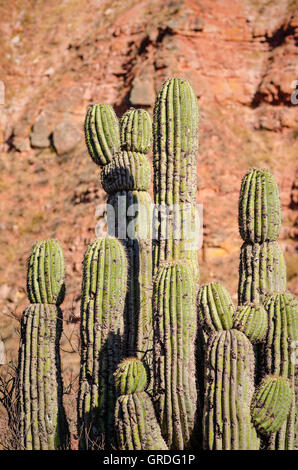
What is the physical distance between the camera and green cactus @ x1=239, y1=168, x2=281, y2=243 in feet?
19.9

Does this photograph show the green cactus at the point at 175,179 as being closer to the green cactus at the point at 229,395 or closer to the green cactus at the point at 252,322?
the green cactus at the point at 252,322

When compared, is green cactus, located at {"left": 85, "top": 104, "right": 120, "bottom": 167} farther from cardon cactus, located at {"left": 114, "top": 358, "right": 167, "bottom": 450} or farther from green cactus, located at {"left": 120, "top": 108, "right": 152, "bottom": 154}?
cardon cactus, located at {"left": 114, "top": 358, "right": 167, "bottom": 450}

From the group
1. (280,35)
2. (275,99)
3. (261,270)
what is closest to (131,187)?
(261,270)

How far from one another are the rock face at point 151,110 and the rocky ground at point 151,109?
0.03m

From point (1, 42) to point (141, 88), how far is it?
6.86m

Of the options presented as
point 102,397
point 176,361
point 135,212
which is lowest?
point 102,397

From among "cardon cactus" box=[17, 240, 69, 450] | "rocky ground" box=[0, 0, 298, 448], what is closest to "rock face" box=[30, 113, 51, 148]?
"rocky ground" box=[0, 0, 298, 448]

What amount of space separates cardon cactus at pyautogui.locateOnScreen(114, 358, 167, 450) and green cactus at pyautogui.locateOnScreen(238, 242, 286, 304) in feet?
4.75

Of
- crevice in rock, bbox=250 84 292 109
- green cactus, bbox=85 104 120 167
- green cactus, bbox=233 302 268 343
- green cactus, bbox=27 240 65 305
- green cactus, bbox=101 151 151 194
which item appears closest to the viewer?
green cactus, bbox=233 302 268 343

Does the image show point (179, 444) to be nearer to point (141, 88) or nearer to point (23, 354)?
point (23, 354)

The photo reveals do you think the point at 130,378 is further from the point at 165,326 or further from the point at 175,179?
the point at 175,179

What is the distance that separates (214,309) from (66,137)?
44.6 ft

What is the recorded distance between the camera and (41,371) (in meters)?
6.02

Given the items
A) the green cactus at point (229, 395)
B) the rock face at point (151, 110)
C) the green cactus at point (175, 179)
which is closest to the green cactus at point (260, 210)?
the green cactus at point (175, 179)
